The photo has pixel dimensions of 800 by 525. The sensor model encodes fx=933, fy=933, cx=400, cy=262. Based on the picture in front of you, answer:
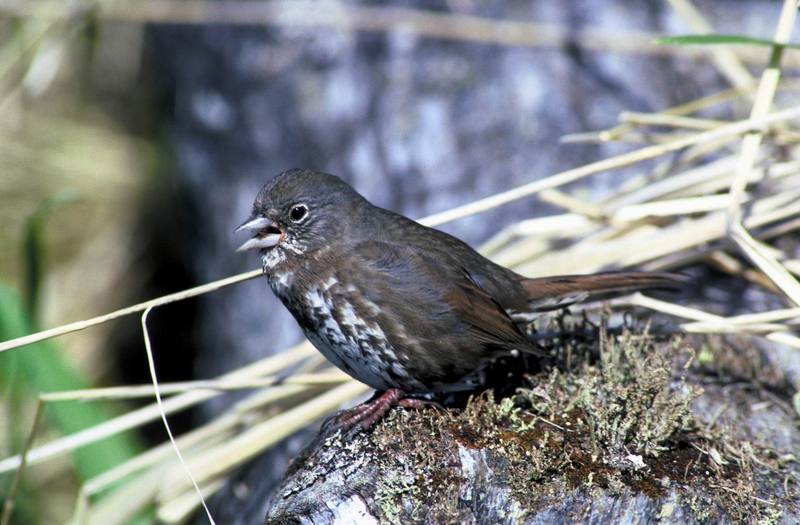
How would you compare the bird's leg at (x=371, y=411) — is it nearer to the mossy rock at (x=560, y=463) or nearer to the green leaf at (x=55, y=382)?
the mossy rock at (x=560, y=463)

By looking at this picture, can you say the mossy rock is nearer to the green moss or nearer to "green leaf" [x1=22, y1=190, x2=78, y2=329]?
the green moss

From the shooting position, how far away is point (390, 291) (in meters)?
3.01

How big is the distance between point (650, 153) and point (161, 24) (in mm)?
3501

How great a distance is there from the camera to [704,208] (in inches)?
133

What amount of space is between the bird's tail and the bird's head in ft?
2.35

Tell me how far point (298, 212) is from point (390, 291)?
45cm

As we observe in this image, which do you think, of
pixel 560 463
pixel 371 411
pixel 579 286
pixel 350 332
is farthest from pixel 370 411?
pixel 579 286

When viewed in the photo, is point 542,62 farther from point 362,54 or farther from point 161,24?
point 161,24

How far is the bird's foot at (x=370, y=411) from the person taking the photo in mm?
2701

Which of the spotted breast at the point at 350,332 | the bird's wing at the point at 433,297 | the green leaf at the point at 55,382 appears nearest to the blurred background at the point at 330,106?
the green leaf at the point at 55,382

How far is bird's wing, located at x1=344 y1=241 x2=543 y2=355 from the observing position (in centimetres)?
298

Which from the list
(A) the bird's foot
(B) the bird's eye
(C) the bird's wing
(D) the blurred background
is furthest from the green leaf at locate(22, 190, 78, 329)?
(A) the bird's foot

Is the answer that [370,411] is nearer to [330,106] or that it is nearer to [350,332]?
[350,332]

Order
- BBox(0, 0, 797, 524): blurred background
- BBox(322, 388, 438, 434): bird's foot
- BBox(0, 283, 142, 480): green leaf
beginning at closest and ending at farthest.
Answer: BBox(322, 388, 438, 434): bird's foot
BBox(0, 283, 142, 480): green leaf
BBox(0, 0, 797, 524): blurred background
